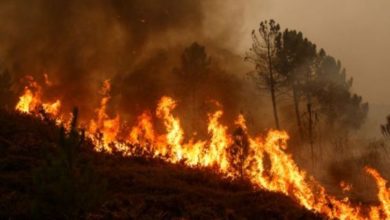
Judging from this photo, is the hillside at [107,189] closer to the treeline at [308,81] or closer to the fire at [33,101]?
the fire at [33,101]

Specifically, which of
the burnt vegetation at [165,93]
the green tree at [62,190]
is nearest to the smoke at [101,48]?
the burnt vegetation at [165,93]

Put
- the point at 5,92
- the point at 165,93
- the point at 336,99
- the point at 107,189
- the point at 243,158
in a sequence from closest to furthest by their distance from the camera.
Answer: the point at 107,189
the point at 243,158
the point at 5,92
the point at 165,93
the point at 336,99

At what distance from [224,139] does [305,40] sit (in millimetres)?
20936

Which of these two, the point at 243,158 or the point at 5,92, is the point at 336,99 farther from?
the point at 5,92

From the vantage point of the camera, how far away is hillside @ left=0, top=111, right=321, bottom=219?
1073cm

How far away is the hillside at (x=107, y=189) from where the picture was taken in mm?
10734

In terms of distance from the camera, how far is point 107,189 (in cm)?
1669

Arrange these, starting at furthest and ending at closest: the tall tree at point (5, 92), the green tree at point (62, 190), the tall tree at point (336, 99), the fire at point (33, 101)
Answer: the tall tree at point (336, 99) → the tall tree at point (5, 92) → the fire at point (33, 101) → the green tree at point (62, 190)

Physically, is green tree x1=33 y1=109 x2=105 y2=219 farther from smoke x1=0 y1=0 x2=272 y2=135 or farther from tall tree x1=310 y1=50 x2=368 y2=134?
tall tree x1=310 y1=50 x2=368 y2=134

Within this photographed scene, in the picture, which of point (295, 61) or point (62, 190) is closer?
point (62, 190)

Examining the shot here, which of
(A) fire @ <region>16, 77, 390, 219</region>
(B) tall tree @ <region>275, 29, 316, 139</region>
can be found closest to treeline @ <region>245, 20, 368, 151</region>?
(B) tall tree @ <region>275, 29, 316, 139</region>

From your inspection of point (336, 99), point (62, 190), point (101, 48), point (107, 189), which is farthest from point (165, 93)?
point (62, 190)

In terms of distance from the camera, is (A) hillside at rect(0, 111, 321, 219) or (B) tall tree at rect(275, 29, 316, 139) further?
(B) tall tree at rect(275, 29, 316, 139)

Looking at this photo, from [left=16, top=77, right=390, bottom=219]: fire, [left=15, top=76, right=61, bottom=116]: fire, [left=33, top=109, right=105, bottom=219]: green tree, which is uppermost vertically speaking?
[left=15, top=76, right=61, bottom=116]: fire
